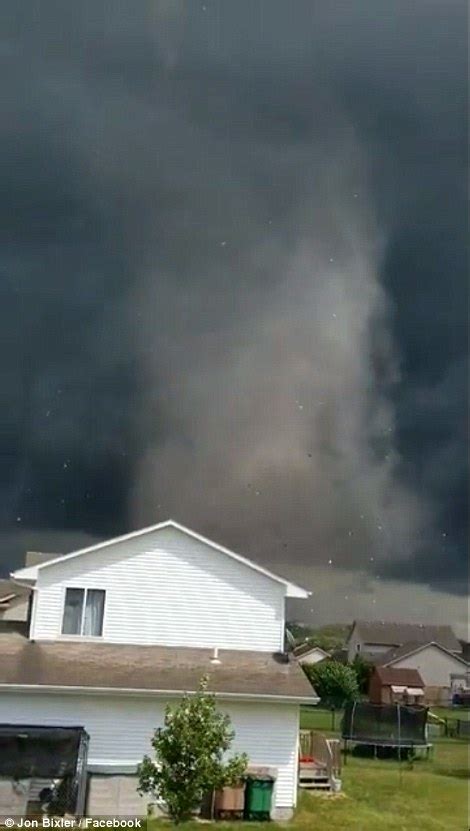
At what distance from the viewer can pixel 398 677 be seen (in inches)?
2958

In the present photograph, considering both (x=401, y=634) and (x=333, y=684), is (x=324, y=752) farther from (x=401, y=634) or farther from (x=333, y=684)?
(x=401, y=634)

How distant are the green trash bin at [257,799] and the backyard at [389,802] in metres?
0.61

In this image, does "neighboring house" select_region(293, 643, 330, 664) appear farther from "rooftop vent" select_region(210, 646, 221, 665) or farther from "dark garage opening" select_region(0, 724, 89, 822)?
"dark garage opening" select_region(0, 724, 89, 822)

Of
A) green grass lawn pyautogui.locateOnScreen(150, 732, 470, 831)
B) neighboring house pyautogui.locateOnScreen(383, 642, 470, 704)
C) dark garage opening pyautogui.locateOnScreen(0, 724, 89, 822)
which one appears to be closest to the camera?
dark garage opening pyautogui.locateOnScreen(0, 724, 89, 822)

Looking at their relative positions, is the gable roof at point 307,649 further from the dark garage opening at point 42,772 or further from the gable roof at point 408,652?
the dark garage opening at point 42,772

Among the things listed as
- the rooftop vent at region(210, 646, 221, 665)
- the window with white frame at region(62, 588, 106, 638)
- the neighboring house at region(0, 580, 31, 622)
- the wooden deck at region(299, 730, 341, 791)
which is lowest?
the wooden deck at region(299, 730, 341, 791)

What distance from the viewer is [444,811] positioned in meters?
23.2

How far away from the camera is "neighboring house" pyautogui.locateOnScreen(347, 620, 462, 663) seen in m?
101

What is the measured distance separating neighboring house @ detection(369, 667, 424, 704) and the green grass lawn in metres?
Answer: 39.5

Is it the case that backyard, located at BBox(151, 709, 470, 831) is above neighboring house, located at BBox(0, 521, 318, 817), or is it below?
below

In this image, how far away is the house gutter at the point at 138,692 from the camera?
21156mm

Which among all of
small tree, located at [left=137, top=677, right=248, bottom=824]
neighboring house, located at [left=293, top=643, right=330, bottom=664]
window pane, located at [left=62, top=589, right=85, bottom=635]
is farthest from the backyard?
neighboring house, located at [left=293, top=643, right=330, bottom=664]

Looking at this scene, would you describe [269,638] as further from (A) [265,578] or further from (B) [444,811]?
(B) [444,811]

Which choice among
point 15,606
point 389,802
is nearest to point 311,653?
point 15,606
